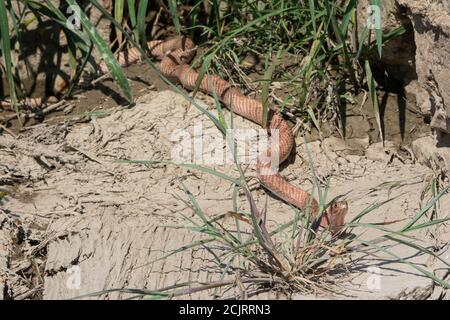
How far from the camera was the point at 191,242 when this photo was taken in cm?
449

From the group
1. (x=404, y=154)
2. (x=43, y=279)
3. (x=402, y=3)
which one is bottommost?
(x=43, y=279)

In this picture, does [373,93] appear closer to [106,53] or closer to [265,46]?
[265,46]

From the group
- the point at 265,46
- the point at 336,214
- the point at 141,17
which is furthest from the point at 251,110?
the point at 336,214

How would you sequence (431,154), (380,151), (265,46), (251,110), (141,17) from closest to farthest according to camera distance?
(431,154) < (380,151) < (251,110) < (141,17) < (265,46)

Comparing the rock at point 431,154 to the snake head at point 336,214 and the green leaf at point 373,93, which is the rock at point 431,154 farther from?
the snake head at point 336,214

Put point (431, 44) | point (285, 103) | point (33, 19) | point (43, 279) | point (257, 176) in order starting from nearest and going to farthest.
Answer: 1. point (43, 279)
2. point (431, 44)
3. point (257, 176)
4. point (285, 103)
5. point (33, 19)

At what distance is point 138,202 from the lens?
16.2ft

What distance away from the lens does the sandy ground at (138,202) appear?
14.1 ft

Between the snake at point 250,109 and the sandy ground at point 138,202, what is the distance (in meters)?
0.08

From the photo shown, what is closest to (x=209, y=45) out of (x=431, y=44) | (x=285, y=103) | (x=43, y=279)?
(x=285, y=103)

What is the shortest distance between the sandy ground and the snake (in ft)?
0.27

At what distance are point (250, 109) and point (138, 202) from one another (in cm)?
100

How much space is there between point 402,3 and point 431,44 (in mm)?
388

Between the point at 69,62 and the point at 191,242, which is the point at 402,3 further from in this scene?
the point at 69,62
